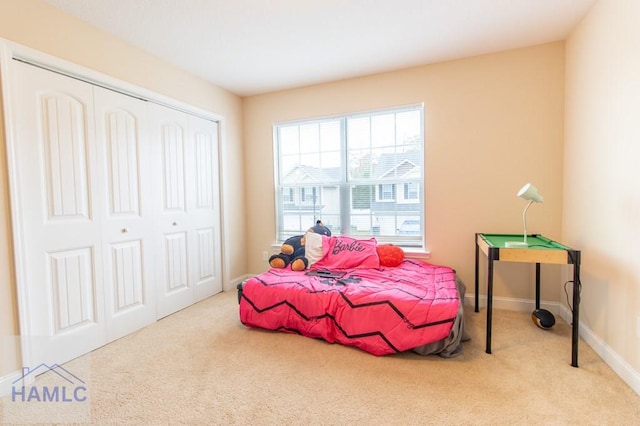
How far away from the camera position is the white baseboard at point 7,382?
1.70 metres

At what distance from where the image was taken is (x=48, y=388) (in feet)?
5.83

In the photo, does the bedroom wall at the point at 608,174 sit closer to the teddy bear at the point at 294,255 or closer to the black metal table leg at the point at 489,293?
the black metal table leg at the point at 489,293

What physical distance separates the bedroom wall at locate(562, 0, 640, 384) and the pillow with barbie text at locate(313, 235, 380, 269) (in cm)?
163

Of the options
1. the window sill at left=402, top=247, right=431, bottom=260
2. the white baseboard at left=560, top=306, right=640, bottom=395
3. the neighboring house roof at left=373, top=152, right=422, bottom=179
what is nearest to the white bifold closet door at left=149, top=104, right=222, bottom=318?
the neighboring house roof at left=373, top=152, right=422, bottom=179

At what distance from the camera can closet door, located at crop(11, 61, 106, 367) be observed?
5.95ft

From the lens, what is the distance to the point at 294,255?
3.07m

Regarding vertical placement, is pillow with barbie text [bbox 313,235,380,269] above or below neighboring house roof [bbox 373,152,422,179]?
below

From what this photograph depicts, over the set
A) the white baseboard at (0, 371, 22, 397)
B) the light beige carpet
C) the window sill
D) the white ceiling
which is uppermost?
the white ceiling

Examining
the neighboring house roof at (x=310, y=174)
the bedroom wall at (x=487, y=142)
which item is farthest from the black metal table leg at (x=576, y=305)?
the neighboring house roof at (x=310, y=174)

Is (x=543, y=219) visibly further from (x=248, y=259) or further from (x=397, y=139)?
(x=248, y=259)

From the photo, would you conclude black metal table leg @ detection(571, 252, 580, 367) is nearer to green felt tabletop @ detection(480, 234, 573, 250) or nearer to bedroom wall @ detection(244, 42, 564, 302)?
green felt tabletop @ detection(480, 234, 573, 250)

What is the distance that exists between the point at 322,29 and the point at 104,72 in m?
1.75

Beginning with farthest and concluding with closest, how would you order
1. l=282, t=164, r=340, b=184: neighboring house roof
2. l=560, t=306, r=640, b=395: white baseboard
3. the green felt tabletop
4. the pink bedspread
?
l=282, t=164, r=340, b=184: neighboring house roof, the green felt tabletop, the pink bedspread, l=560, t=306, r=640, b=395: white baseboard

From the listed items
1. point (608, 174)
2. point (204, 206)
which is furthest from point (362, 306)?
point (204, 206)
